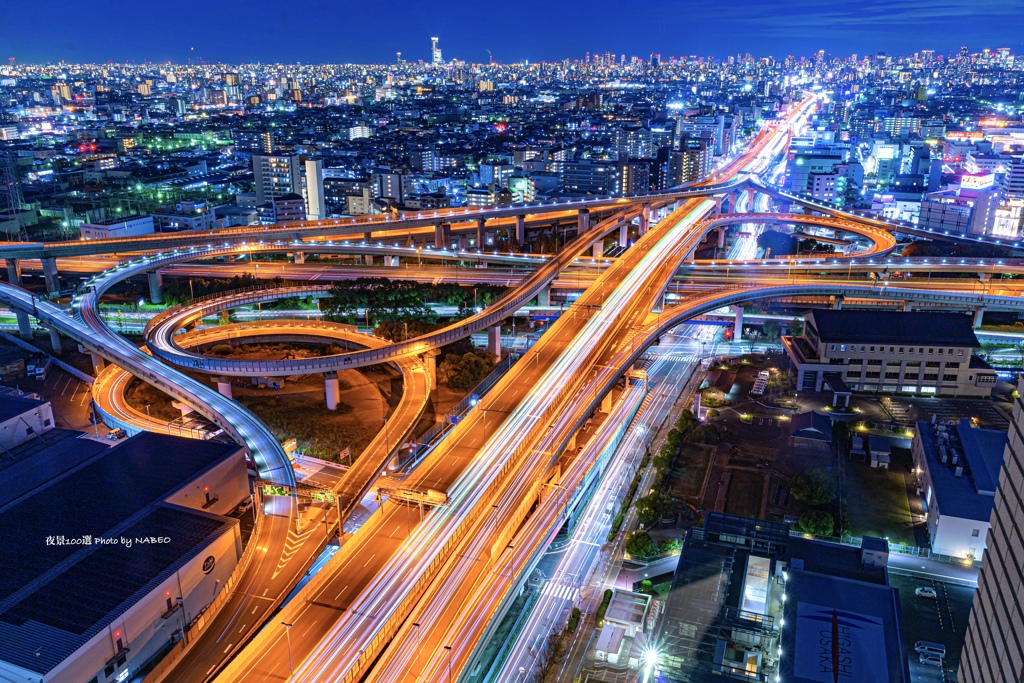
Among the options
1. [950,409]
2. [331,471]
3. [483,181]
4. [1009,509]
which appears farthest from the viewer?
[483,181]

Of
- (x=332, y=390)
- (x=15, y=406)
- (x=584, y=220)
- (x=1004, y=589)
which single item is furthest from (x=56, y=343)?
(x=1004, y=589)

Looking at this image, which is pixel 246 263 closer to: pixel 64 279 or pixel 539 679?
pixel 64 279

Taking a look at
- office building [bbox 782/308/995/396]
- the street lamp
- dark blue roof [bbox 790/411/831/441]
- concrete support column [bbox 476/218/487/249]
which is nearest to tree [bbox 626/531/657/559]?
dark blue roof [bbox 790/411/831/441]

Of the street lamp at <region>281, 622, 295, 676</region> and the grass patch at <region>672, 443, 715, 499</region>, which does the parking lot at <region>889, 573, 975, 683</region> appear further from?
the street lamp at <region>281, 622, 295, 676</region>

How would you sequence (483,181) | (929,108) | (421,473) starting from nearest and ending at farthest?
(421,473)
(483,181)
(929,108)

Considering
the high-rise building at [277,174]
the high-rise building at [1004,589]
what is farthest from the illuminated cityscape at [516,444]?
the high-rise building at [277,174]

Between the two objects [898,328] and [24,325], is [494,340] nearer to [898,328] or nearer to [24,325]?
[898,328]

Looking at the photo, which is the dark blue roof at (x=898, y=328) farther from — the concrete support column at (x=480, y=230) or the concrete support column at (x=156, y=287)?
the concrete support column at (x=156, y=287)

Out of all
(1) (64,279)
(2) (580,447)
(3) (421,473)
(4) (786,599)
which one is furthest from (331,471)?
(1) (64,279)
